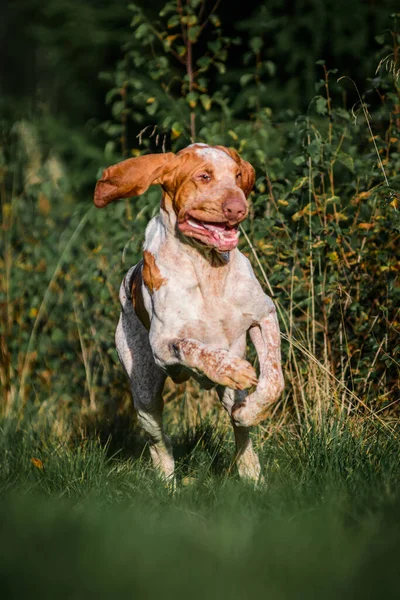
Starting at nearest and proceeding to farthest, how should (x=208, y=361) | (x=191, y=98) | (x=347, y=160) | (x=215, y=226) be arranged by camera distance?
(x=208, y=361)
(x=215, y=226)
(x=347, y=160)
(x=191, y=98)

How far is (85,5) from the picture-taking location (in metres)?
12.5

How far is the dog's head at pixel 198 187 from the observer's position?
346cm

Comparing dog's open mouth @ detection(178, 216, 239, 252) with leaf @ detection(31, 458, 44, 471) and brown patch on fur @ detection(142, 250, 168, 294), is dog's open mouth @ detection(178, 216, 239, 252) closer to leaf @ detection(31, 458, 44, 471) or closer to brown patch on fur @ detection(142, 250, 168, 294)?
brown patch on fur @ detection(142, 250, 168, 294)

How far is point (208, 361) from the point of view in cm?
328

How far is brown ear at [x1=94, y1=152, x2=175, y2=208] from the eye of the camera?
369 cm

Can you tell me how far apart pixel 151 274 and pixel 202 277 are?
225 millimetres

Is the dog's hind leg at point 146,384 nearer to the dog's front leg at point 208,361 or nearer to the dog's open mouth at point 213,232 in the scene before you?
the dog's front leg at point 208,361

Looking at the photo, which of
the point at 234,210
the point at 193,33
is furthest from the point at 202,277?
the point at 193,33

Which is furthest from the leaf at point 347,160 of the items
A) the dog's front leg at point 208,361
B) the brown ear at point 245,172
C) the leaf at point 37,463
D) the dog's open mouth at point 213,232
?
the leaf at point 37,463

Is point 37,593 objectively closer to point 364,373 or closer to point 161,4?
point 364,373

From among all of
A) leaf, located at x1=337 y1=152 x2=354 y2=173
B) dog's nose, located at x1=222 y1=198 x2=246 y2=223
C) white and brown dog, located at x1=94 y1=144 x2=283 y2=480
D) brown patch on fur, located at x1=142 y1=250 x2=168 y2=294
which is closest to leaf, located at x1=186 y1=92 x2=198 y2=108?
leaf, located at x1=337 y1=152 x2=354 y2=173

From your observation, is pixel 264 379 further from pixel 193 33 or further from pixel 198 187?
pixel 193 33

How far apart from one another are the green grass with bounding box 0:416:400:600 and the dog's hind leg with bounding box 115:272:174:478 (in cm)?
12

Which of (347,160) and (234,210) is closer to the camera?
(234,210)
